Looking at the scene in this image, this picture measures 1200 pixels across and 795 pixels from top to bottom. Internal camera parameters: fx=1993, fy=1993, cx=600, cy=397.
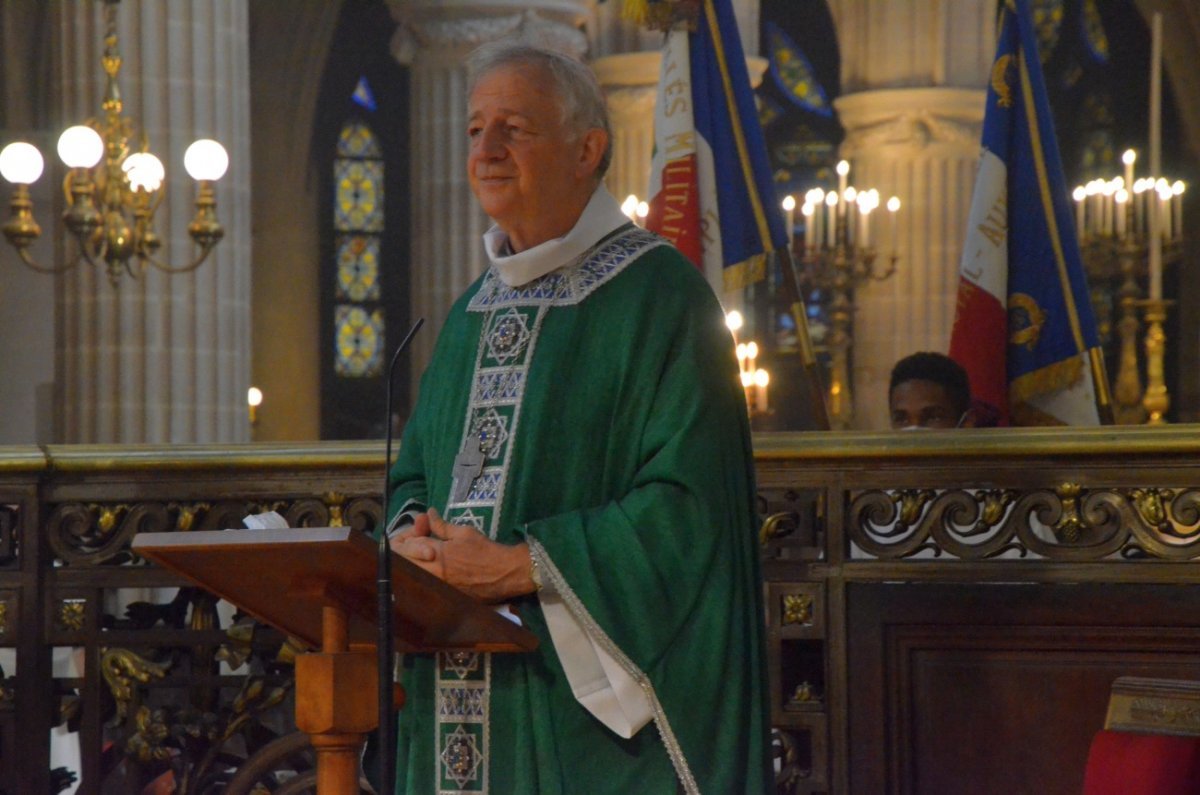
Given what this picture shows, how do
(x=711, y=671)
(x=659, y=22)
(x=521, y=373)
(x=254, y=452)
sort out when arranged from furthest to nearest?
(x=659, y=22)
(x=254, y=452)
(x=521, y=373)
(x=711, y=671)

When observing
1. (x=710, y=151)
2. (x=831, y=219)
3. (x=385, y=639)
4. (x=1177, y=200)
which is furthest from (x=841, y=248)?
(x=385, y=639)

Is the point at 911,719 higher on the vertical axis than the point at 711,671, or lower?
lower

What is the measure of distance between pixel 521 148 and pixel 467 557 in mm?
617

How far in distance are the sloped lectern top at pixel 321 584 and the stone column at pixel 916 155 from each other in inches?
518

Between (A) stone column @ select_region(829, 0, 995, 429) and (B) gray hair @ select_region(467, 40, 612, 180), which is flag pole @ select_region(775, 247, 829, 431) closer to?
(B) gray hair @ select_region(467, 40, 612, 180)

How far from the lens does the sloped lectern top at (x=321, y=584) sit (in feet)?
8.01

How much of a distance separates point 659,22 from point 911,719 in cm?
263

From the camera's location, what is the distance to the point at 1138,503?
12.3 ft

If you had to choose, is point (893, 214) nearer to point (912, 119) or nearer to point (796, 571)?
point (912, 119)

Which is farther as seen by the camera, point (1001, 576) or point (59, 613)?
point (59, 613)

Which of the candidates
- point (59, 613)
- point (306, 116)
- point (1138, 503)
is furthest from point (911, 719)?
point (306, 116)

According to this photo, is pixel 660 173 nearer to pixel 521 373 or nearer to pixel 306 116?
pixel 521 373

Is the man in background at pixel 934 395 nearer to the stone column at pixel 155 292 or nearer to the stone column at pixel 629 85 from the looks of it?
the stone column at pixel 155 292

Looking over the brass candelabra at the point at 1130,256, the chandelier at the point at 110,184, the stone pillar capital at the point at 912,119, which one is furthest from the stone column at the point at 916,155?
the chandelier at the point at 110,184
